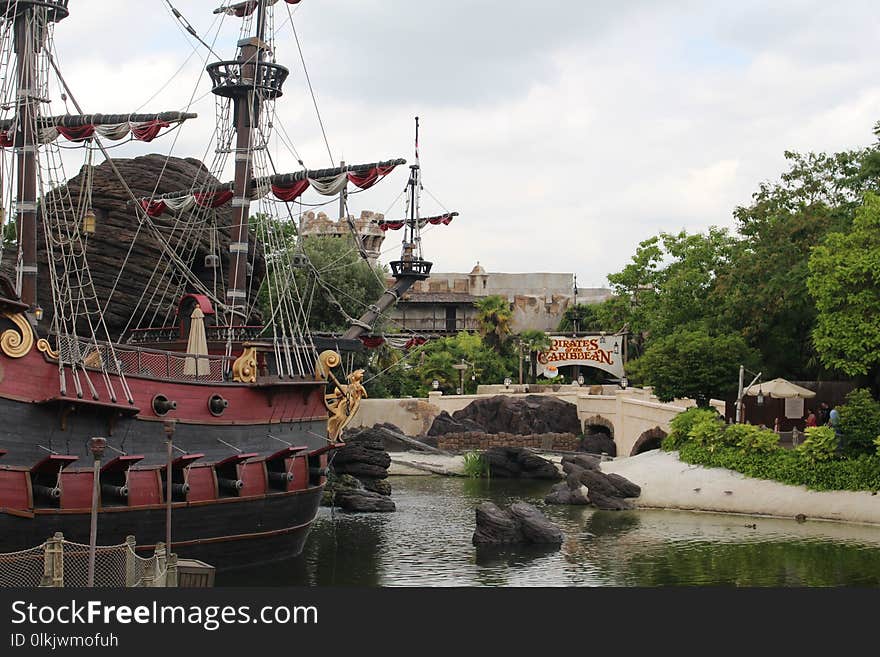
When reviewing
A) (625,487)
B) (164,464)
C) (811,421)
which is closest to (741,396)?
(811,421)

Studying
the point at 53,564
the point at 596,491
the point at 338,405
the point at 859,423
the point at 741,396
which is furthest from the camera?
Answer: the point at 741,396

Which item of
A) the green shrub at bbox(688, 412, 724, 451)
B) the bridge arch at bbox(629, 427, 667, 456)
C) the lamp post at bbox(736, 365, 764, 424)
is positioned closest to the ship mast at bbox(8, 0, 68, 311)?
the green shrub at bbox(688, 412, 724, 451)

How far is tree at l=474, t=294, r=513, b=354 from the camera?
6688 cm

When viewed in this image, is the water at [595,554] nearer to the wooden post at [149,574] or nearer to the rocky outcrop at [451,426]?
the wooden post at [149,574]

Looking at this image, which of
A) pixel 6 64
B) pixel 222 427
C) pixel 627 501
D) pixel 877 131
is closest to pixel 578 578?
pixel 222 427

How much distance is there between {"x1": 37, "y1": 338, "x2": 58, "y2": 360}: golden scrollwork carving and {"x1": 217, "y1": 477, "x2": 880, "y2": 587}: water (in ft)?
19.0

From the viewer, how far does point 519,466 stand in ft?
151

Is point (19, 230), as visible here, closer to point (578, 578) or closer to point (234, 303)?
point (234, 303)

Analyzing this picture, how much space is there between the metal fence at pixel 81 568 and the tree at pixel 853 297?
20372 mm

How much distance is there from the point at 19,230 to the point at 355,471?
16.5 m

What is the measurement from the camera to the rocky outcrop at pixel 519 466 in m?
45.7

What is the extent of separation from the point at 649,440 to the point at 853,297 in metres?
14.8

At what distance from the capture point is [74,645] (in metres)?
13.7

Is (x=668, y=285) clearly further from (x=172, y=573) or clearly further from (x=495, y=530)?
(x=172, y=573)
